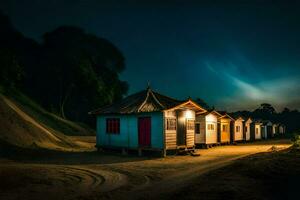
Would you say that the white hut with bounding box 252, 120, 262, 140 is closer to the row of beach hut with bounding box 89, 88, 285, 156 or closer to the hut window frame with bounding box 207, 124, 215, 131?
the hut window frame with bounding box 207, 124, 215, 131

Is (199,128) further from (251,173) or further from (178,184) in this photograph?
(178,184)

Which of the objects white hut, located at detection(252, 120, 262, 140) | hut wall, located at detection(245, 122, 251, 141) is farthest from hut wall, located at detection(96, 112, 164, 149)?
white hut, located at detection(252, 120, 262, 140)

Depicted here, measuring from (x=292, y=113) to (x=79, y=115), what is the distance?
8905 cm

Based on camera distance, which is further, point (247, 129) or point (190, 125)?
point (247, 129)

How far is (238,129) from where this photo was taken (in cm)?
4944

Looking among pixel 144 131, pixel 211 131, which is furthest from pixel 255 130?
pixel 144 131

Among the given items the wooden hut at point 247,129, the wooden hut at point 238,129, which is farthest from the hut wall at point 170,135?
the wooden hut at point 247,129

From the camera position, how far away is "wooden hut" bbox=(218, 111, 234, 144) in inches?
1601

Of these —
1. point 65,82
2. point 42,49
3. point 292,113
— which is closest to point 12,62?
point 65,82

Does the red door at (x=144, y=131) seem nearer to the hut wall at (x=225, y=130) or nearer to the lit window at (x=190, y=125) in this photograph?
the lit window at (x=190, y=125)

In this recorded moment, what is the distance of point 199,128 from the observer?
36.2 meters

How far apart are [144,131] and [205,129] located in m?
12.5

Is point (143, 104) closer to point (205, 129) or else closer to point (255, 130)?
point (205, 129)

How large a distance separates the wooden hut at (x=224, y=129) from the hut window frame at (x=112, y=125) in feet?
56.1
